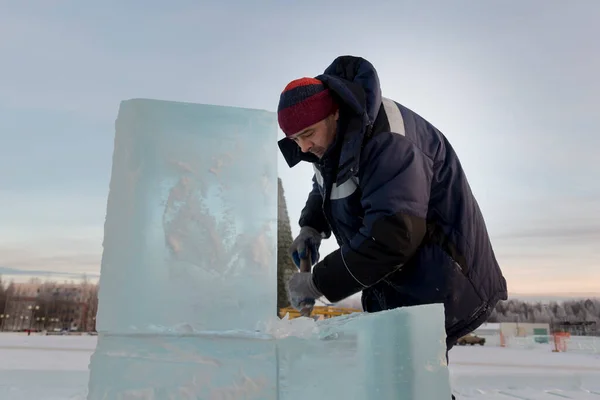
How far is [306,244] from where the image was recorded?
1886mm

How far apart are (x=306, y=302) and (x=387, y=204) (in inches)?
19.9

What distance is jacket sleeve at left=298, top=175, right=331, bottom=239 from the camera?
1.95 m

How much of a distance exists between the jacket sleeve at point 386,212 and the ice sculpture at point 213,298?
16cm

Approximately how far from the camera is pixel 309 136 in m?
1.44

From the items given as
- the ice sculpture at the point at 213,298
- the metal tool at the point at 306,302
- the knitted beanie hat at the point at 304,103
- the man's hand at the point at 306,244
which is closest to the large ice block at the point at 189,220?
the ice sculpture at the point at 213,298

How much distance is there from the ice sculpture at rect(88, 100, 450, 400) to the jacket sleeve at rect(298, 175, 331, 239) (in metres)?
0.75

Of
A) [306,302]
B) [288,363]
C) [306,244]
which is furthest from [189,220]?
[306,244]

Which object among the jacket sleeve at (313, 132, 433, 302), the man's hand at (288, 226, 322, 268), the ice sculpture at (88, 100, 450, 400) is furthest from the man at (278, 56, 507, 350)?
the man's hand at (288, 226, 322, 268)

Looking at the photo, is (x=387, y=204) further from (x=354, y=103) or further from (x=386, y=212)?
(x=354, y=103)

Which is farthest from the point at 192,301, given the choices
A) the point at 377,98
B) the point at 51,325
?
the point at 51,325

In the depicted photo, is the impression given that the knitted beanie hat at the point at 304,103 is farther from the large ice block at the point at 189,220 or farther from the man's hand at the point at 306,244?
the man's hand at the point at 306,244

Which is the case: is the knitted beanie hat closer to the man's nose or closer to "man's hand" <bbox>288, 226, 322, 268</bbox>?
the man's nose

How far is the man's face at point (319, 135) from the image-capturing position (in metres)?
1.40

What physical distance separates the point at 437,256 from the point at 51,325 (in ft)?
196
